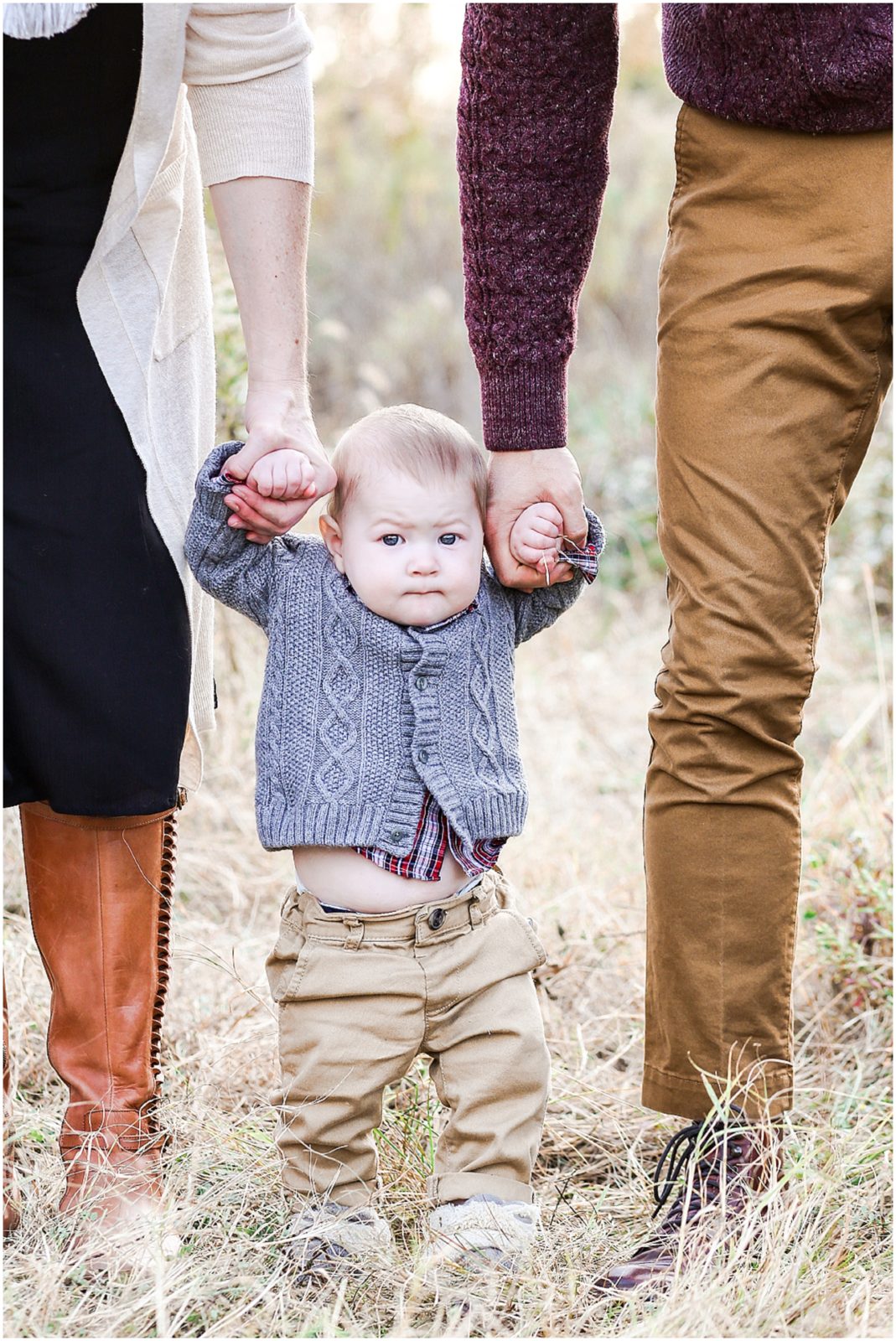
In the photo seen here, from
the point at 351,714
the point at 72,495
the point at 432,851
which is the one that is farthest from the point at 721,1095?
the point at 72,495

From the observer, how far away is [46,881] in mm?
1870

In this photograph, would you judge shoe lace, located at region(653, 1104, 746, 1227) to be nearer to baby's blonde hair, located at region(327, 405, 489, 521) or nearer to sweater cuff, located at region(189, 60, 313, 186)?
baby's blonde hair, located at region(327, 405, 489, 521)

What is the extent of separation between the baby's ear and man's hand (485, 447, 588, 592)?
0.20 metres

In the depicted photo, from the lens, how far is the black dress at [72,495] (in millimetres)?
1560

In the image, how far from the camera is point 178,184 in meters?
1.74

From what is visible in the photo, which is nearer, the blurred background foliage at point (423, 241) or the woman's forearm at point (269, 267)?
the woman's forearm at point (269, 267)

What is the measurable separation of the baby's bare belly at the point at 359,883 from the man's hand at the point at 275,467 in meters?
0.42

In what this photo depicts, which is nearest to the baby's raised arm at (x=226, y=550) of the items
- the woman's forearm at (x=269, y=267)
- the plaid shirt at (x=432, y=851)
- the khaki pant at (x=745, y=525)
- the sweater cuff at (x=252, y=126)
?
the woman's forearm at (x=269, y=267)

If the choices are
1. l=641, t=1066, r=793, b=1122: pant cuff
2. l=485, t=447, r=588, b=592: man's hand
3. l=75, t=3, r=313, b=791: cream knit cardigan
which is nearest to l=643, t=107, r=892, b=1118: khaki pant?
l=641, t=1066, r=793, b=1122: pant cuff

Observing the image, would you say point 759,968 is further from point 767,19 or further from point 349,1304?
point 767,19

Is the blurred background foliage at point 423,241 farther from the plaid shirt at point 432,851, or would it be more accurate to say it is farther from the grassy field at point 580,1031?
the plaid shirt at point 432,851

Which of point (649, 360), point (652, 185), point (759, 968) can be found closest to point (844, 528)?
point (649, 360)

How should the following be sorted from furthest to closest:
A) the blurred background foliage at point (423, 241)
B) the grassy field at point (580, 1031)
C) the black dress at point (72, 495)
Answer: the blurred background foliage at point (423, 241), the grassy field at point (580, 1031), the black dress at point (72, 495)

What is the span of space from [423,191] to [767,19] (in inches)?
256
